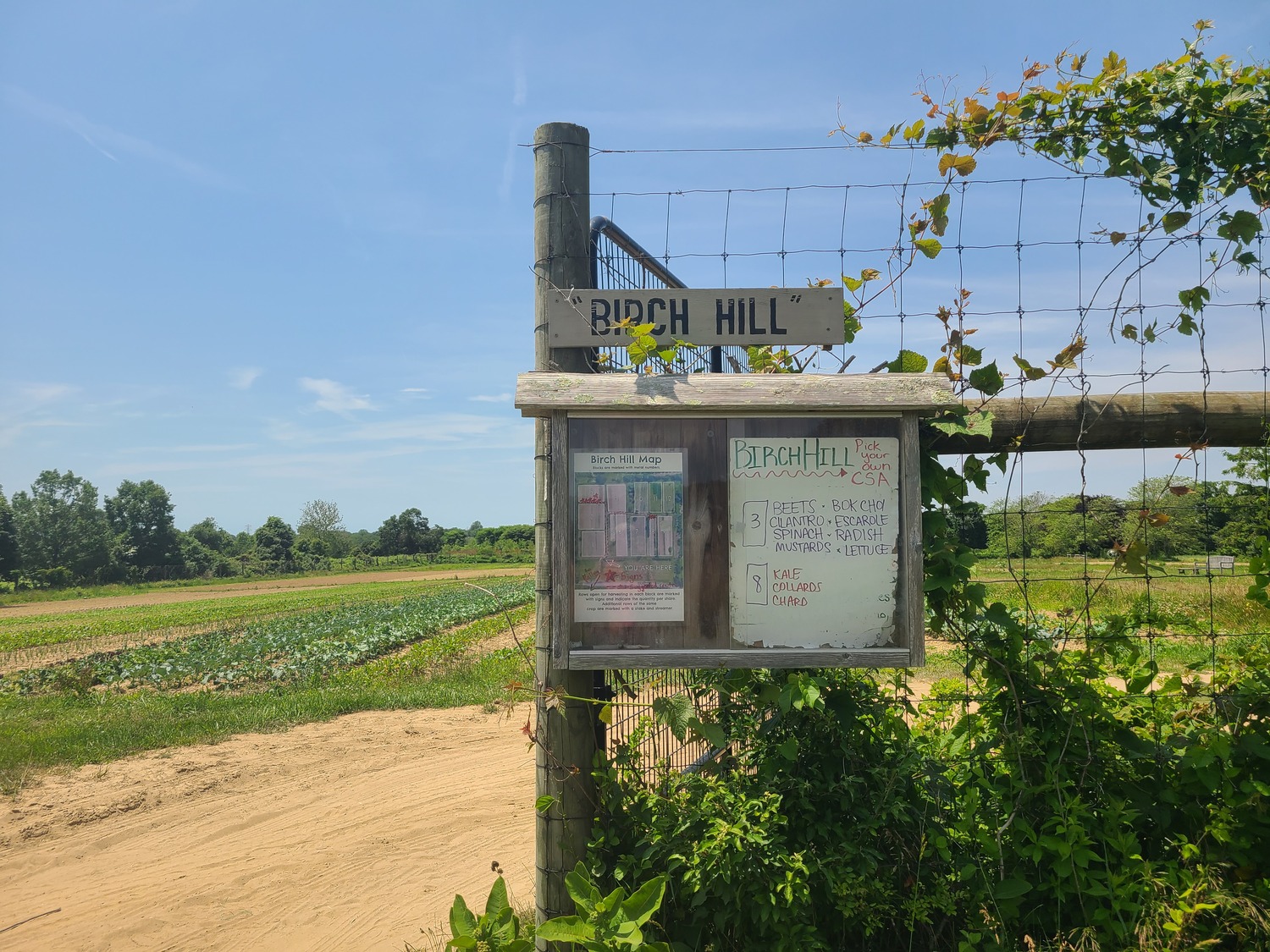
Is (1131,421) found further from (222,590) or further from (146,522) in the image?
(146,522)

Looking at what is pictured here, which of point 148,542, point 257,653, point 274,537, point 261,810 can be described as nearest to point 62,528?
point 148,542

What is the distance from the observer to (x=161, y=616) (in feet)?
108

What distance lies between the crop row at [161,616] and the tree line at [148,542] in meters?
27.6

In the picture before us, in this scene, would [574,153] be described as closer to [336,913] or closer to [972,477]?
[972,477]

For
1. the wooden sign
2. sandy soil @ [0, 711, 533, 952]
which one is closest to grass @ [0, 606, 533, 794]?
sandy soil @ [0, 711, 533, 952]

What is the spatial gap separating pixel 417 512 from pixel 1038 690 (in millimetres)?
109845

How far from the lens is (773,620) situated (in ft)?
9.12

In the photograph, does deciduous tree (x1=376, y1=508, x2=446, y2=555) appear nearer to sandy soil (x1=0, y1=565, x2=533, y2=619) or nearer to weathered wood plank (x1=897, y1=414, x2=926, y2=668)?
sandy soil (x1=0, y1=565, x2=533, y2=619)

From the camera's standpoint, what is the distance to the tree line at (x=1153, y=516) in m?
2.96

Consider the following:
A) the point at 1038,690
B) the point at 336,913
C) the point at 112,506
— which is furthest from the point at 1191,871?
the point at 112,506

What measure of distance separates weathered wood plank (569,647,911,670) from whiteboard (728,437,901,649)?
0.04m

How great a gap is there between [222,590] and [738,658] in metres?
65.4

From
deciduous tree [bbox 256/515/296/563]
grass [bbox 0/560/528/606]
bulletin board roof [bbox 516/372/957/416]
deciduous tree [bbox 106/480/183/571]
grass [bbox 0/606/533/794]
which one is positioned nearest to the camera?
bulletin board roof [bbox 516/372/957/416]

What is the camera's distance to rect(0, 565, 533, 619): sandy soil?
46594 mm
